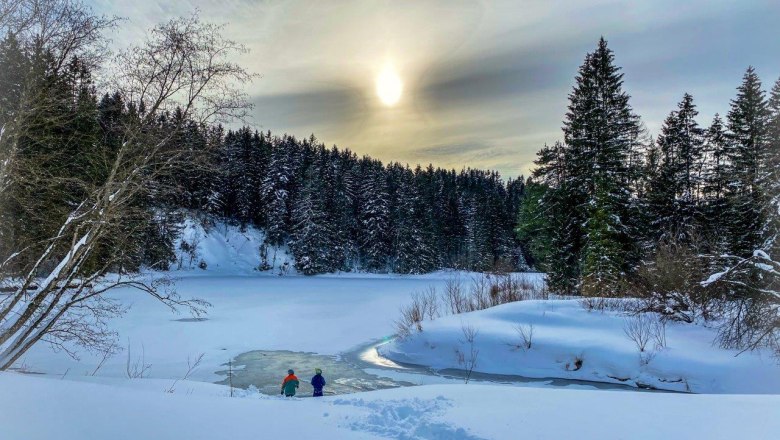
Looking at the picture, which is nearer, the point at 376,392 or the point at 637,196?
the point at 376,392

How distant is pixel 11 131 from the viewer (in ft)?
23.0

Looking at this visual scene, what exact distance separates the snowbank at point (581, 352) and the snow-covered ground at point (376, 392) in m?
0.04

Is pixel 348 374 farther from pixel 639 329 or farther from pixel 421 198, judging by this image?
Result: pixel 421 198

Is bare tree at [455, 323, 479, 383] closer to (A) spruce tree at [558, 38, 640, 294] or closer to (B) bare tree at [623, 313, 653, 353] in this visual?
(B) bare tree at [623, 313, 653, 353]

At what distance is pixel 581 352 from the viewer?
1285cm

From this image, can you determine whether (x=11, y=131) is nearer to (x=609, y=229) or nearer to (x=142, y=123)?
(x=142, y=123)

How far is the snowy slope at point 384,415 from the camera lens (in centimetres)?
372

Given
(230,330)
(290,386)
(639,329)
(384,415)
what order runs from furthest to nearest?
(230,330), (639,329), (290,386), (384,415)

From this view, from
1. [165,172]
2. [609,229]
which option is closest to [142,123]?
[165,172]

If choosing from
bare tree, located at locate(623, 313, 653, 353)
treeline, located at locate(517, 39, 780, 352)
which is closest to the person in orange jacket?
bare tree, located at locate(623, 313, 653, 353)

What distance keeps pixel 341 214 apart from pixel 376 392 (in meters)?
54.2

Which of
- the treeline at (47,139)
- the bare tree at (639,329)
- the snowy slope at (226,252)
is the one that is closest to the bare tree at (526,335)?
the bare tree at (639,329)

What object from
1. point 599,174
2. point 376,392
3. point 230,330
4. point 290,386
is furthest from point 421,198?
point 376,392

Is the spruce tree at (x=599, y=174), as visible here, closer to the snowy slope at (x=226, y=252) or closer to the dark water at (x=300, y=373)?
the dark water at (x=300, y=373)
